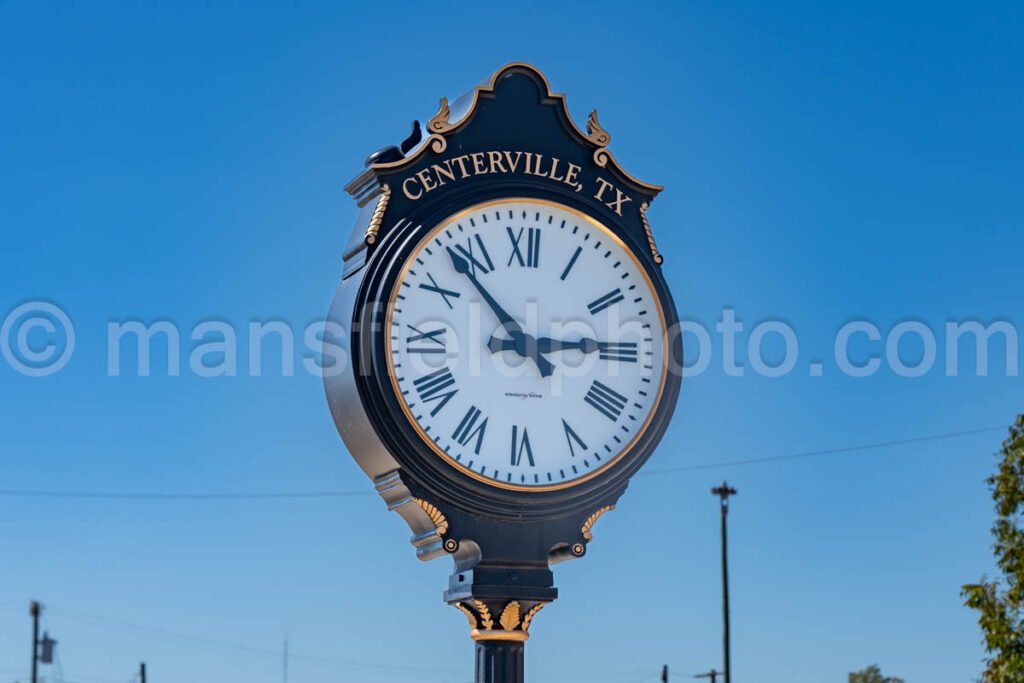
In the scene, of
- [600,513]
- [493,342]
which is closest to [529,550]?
[600,513]

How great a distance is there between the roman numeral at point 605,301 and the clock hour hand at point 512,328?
0.87ft

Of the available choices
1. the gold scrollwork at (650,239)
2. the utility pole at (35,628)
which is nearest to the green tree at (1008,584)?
the gold scrollwork at (650,239)

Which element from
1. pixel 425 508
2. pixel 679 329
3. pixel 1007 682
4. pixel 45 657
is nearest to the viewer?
pixel 425 508

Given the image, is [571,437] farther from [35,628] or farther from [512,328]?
[35,628]

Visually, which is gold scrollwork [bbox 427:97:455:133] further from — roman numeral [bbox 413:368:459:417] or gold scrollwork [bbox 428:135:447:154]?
roman numeral [bbox 413:368:459:417]

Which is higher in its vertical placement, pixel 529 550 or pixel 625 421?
pixel 625 421

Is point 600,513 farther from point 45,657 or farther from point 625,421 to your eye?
point 45,657

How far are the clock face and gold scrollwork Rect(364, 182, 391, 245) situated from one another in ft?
0.52

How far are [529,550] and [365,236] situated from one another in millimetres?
1184

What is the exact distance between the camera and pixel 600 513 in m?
5.84

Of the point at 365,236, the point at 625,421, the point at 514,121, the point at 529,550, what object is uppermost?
the point at 514,121

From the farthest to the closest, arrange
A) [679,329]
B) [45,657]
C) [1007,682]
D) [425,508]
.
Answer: [45,657]
[1007,682]
[679,329]
[425,508]

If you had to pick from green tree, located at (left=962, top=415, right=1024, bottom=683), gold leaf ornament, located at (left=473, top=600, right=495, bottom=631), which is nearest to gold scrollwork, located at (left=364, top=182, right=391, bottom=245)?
gold leaf ornament, located at (left=473, top=600, right=495, bottom=631)

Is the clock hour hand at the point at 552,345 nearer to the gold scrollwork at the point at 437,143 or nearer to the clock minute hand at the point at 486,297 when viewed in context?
the clock minute hand at the point at 486,297
